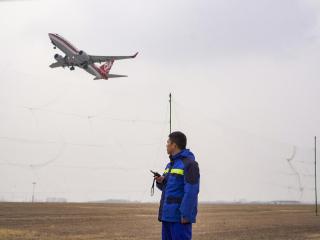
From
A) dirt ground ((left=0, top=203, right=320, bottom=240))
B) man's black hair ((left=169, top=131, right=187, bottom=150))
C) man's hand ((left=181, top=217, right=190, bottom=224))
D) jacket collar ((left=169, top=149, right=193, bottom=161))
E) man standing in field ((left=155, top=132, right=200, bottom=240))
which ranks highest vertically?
man's black hair ((left=169, top=131, right=187, bottom=150))

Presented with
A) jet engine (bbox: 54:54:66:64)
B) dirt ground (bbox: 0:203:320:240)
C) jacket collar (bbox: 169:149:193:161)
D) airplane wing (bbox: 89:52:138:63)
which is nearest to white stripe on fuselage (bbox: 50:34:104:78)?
jet engine (bbox: 54:54:66:64)

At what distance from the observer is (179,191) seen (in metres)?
6.41

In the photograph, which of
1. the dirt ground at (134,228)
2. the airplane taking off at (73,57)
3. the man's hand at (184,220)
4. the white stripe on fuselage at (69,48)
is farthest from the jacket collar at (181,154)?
the white stripe on fuselage at (69,48)

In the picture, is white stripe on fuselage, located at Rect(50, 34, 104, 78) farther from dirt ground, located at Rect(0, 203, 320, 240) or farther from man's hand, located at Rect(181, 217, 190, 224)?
man's hand, located at Rect(181, 217, 190, 224)

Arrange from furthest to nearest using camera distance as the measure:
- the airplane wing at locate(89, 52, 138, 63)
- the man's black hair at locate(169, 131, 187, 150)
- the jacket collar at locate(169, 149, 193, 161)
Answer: the airplane wing at locate(89, 52, 138, 63)
the man's black hair at locate(169, 131, 187, 150)
the jacket collar at locate(169, 149, 193, 161)

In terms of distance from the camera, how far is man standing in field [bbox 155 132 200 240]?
6.27 meters

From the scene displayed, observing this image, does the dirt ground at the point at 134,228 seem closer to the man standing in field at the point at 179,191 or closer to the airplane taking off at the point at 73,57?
the man standing in field at the point at 179,191

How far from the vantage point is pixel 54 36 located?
5662cm

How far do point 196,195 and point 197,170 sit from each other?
0.31 m

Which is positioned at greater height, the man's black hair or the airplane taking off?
the airplane taking off

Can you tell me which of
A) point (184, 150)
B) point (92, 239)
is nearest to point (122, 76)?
point (92, 239)

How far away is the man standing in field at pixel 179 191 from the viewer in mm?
6273

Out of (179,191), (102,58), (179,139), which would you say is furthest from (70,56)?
(179,191)

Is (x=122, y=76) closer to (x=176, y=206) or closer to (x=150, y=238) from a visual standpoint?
(x=150, y=238)
